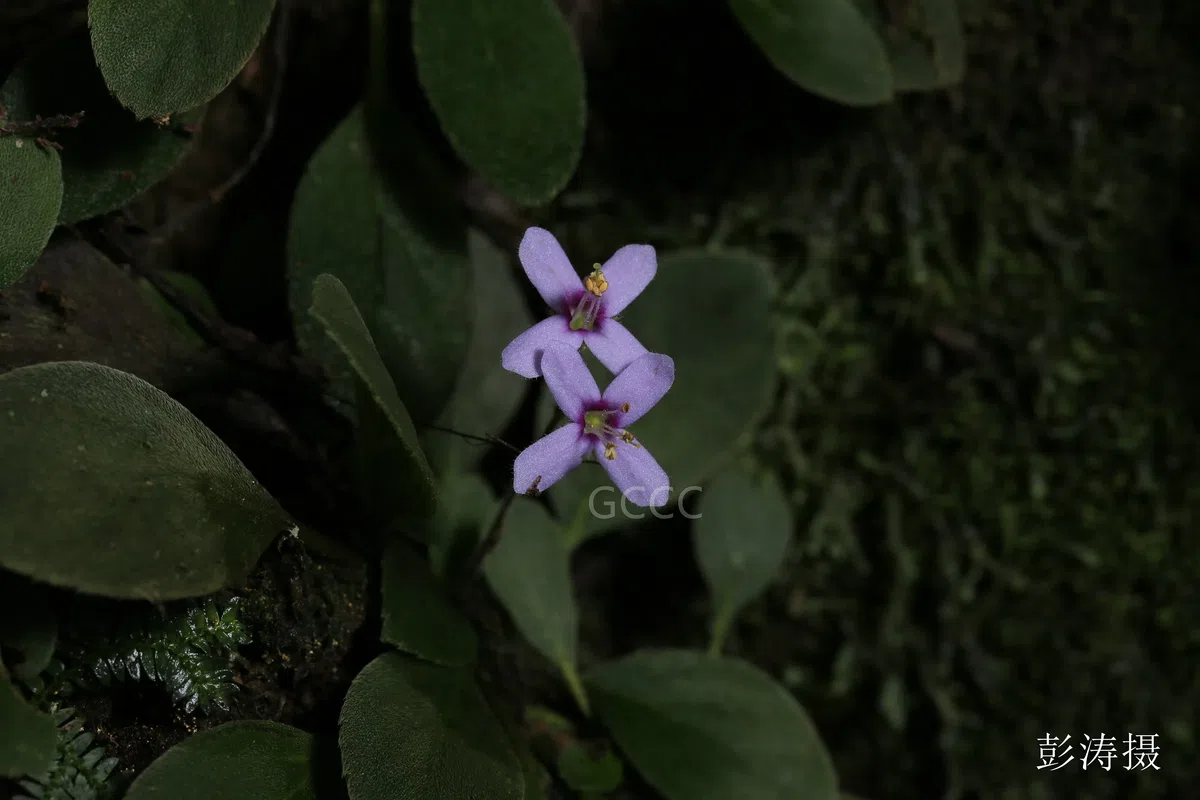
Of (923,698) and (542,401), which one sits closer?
(542,401)

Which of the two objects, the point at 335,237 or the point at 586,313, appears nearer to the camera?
the point at 586,313

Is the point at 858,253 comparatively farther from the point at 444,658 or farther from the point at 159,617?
the point at 159,617

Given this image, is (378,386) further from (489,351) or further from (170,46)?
(489,351)

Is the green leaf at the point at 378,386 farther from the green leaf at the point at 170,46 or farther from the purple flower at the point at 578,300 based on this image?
the green leaf at the point at 170,46

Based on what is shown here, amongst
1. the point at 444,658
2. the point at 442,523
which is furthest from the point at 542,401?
the point at 444,658

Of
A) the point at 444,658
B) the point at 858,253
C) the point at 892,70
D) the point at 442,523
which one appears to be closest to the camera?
the point at 444,658

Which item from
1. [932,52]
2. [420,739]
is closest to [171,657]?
[420,739]
